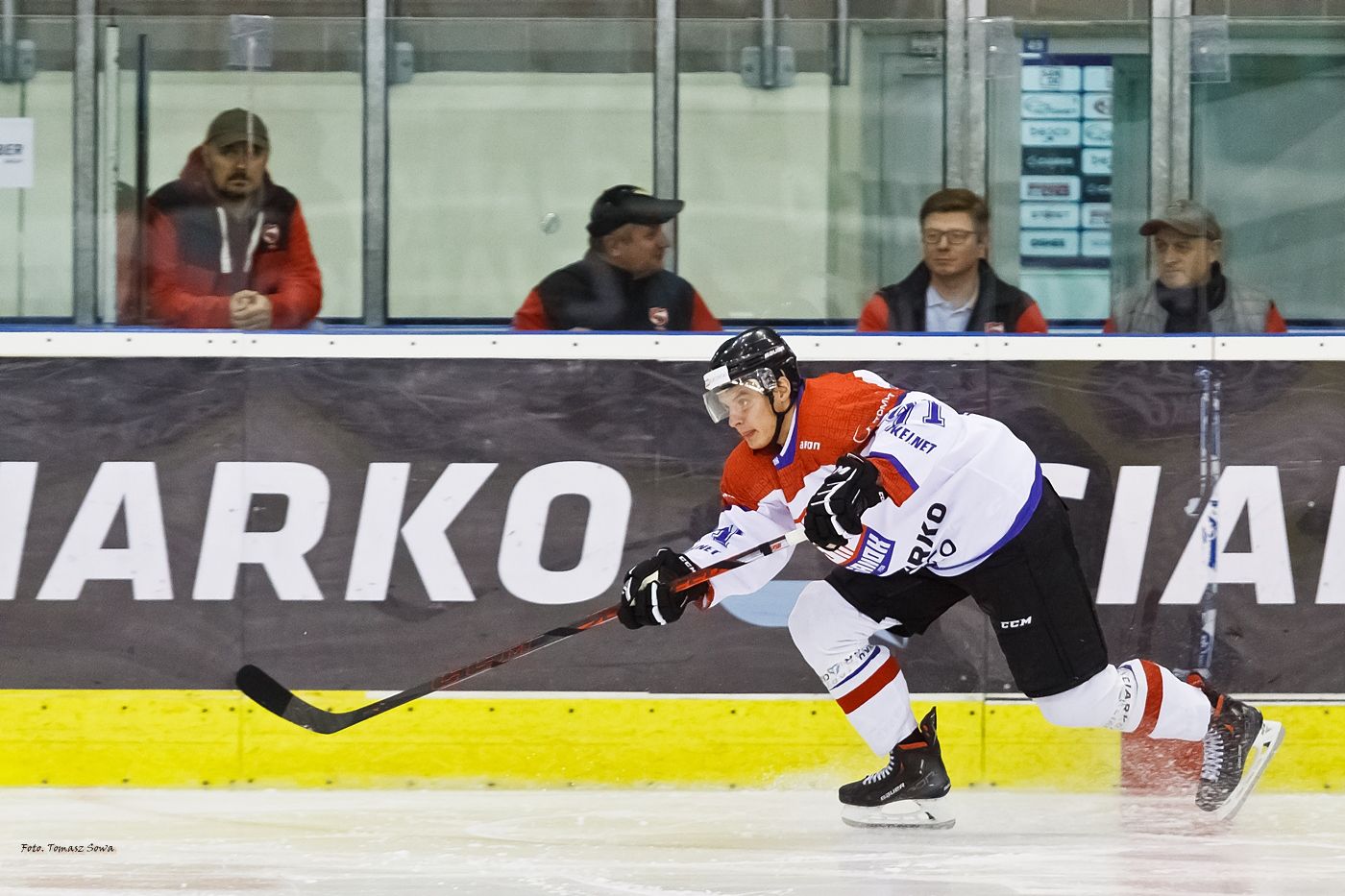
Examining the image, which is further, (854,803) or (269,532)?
(269,532)

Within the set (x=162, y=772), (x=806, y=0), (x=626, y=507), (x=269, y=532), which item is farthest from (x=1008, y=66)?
(x=162, y=772)

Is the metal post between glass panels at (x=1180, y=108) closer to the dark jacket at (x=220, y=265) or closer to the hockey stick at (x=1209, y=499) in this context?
the hockey stick at (x=1209, y=499)

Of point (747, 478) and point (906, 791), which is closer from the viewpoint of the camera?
point (747, 478)

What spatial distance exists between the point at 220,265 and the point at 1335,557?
98.4 inches

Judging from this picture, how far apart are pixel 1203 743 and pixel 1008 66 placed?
1.48 metres

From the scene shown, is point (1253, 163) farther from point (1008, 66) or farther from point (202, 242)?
point (202, 242)

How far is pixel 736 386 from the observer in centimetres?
331

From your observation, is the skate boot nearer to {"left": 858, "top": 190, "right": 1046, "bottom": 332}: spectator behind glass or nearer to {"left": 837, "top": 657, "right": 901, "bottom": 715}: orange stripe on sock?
{"left": 837, "top": 657, "right": 901, "bottom": 715}: orange stripe on sock

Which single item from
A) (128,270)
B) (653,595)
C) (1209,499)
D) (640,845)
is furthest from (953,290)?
(128,270)

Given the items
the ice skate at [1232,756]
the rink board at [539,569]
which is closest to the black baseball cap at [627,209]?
the rink board at [539,569]

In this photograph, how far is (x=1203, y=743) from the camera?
12.0 ft

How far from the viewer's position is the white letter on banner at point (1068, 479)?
3.96m

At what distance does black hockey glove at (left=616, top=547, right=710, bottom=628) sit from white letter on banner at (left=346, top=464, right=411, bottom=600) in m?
0.72

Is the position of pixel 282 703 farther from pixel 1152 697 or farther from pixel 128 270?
pixel 1152 697
